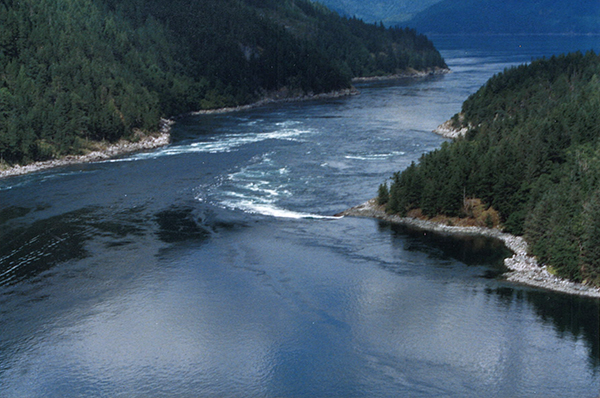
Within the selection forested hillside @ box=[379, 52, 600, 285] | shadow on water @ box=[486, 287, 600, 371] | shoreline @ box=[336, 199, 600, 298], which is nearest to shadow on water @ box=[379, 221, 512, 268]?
shoreline @ box=[336, 199, 600, 298]

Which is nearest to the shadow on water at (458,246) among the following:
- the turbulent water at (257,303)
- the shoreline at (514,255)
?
the turbulent water at (257,303)

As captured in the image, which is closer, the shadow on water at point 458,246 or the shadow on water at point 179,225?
the shadow on water at point 458,246

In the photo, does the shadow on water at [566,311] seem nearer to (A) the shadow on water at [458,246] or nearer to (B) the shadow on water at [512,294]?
(B) the shadow on water at [512,294]

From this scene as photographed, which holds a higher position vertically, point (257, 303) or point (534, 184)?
point (534, 184)

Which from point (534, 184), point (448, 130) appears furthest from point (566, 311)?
point (448, 130)

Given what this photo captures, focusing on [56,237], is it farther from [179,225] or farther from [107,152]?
[107,152]

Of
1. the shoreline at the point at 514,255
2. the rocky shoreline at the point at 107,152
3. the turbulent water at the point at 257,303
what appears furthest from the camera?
the rocky shoreline at the point at 107,152
